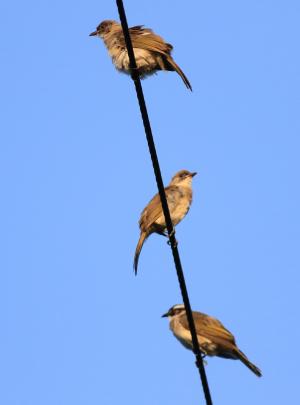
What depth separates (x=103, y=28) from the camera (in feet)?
36.5

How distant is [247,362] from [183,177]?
10.9 feet

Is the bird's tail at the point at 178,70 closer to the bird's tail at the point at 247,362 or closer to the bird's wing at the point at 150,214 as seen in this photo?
the bird's wing at the point at 150,214

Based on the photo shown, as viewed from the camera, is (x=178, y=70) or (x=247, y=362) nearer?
(x=247, y=362)

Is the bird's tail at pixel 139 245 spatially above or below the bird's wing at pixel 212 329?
above

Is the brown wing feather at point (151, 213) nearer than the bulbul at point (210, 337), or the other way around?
the bulbul at point (210, 337)

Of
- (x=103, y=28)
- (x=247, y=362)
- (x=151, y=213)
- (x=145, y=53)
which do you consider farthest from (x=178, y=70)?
(x=247, y=362)

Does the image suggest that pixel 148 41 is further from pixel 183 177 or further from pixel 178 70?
pixel 183 177

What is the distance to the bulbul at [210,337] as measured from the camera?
8.05m

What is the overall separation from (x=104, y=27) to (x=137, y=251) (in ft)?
10.9

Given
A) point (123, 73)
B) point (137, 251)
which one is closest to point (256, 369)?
point (137, 251)

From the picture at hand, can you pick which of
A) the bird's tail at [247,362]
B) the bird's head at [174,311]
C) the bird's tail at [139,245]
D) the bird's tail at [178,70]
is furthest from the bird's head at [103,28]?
the bird's tail at [247,362]

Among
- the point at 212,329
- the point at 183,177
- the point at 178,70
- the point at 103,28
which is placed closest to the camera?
the point at 212,329

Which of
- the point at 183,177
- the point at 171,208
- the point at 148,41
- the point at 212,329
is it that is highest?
the point at 148,41

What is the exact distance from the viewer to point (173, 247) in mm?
6234
